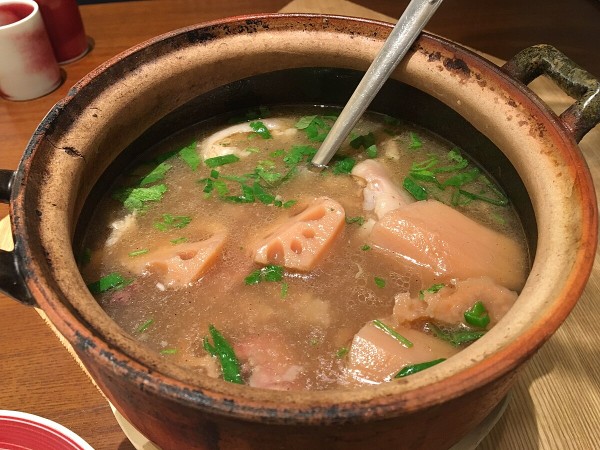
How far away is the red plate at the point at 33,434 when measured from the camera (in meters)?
1.07

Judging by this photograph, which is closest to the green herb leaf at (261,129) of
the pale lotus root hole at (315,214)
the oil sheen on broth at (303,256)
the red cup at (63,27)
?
the oil sheen on broth at (303,256)

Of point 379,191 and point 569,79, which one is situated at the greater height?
point 569,79

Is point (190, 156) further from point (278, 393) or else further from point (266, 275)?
point (278, 393)

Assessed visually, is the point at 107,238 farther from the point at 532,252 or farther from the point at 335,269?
the point at 532,252

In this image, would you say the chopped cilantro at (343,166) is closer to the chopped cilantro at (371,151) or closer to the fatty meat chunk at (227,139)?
the chopped cilantro at (371,151)

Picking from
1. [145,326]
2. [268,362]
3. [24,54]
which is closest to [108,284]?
[145,326]

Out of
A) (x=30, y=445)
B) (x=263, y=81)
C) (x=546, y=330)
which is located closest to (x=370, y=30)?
(x=263, y=81)

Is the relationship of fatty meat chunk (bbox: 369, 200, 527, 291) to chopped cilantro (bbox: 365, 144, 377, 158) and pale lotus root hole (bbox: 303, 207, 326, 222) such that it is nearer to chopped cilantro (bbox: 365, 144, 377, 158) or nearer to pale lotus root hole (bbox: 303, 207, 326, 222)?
pale lotus root hole (bbox: 303, 207, 326, 222)

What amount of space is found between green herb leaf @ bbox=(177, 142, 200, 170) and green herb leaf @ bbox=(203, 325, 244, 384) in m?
0.51

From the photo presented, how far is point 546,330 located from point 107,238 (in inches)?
35.3

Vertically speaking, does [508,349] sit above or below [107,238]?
above

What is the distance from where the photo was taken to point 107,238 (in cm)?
119

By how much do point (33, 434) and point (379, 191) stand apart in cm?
89

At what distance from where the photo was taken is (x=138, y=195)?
129 cm
